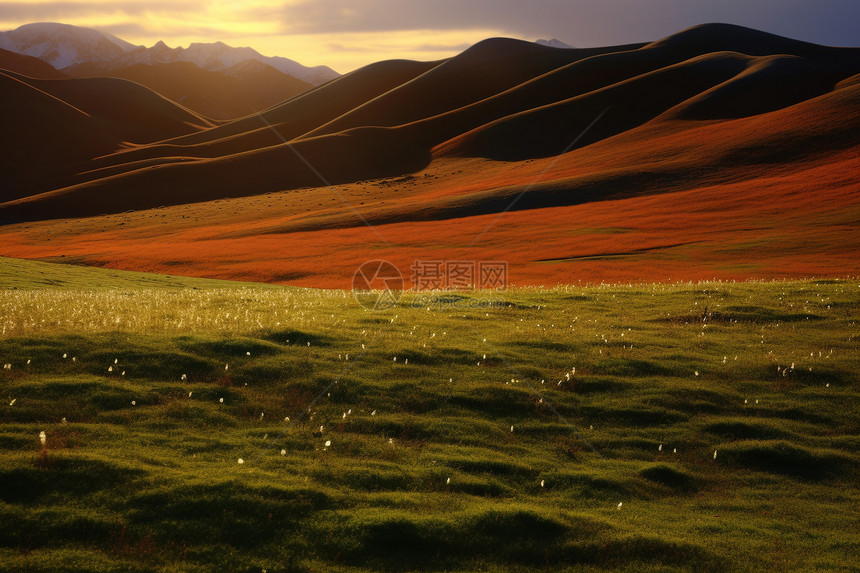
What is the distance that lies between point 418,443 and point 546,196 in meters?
89.2

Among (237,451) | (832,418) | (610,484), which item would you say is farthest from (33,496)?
(832,418)

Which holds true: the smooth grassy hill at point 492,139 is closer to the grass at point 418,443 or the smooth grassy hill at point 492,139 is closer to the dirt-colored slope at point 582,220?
the dirt-colored slope at point 582,220

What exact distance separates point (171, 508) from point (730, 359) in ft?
58.6

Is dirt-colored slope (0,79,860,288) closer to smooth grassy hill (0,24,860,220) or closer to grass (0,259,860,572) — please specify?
smooth grassy hill (0,24,860,220)

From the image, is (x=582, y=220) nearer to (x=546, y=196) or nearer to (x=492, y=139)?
(x=546, y=196)

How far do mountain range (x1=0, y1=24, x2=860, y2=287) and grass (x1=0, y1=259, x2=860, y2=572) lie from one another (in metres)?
33.2

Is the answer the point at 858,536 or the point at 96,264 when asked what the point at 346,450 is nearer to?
the point at 858,536

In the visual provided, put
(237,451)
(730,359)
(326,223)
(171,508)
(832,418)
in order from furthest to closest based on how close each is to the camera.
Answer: (326,223), (730,359), (832,418), (237,451), (171,508)

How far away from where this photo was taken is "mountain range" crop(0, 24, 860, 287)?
208 feet

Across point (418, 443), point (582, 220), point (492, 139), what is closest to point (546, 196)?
point (582, 220)

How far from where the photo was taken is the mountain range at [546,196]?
6353 cm

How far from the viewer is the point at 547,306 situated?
2956 cm

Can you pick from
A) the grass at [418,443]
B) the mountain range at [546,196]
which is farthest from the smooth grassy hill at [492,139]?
the grass at [418,443]

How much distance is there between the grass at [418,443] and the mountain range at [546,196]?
33190 millimetres
